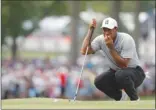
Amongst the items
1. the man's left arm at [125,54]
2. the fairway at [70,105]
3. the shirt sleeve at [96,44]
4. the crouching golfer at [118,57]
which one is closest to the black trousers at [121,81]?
the crouching golfer at [118,57]

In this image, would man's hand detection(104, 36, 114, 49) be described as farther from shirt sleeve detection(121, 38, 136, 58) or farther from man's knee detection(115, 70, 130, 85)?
man's knee detection(115, 70, 130, 85)

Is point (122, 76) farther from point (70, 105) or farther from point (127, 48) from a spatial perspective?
point (70, 105)

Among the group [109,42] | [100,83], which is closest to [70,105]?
[109,42]

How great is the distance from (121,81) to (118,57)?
0.41 m

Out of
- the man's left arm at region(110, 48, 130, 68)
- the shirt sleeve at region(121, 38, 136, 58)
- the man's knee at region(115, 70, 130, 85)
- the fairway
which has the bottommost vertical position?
the fairway

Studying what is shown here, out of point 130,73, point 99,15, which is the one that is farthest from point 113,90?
point 99,15

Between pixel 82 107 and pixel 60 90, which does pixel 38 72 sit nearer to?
pixel 60 90

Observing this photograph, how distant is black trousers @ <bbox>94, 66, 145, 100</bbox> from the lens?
10961 mm

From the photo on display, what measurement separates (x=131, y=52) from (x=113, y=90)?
2.87ft

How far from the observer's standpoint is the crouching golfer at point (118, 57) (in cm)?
1084

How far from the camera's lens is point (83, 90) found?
26.8 m

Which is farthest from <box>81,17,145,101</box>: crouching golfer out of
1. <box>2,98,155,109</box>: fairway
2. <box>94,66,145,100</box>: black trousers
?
<box>2,98,155,109</box>: fairway

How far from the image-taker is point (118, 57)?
1078 centimetres

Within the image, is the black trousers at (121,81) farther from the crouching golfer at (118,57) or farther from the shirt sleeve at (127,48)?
the shirt sleeve at (127,48)
